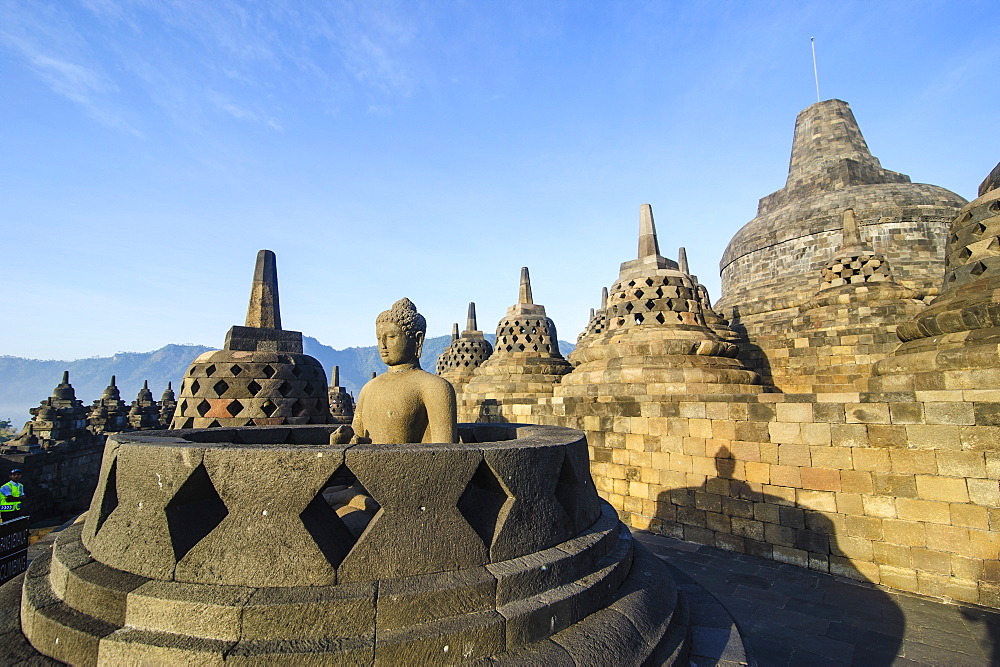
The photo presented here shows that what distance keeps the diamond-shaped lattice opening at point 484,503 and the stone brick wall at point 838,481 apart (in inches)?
173

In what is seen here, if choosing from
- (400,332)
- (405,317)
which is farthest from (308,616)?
(405,317)

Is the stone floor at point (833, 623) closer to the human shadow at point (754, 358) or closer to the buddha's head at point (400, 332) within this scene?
the buddha's head at point (400, 332)

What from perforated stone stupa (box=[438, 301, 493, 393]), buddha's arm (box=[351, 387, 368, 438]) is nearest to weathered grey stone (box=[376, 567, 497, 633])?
buddha's arm (box=[351, 387, 368, 438])

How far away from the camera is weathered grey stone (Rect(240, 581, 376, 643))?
5.83ft

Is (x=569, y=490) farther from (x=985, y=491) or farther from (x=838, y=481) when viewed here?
(x=985, y=491)

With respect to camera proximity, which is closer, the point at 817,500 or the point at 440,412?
the point at 440,412

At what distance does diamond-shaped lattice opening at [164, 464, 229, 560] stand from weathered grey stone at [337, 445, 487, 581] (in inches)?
28.6

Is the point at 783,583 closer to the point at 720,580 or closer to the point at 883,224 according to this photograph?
the point at 720,580

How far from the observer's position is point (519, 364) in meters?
14.2

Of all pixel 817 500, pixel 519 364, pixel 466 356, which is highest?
pixel 466 356

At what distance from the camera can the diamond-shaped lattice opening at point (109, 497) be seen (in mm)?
2395

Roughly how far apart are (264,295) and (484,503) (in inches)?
264

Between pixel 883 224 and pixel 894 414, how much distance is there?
15754 mm

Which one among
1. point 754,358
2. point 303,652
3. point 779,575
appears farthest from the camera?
point 754,358
